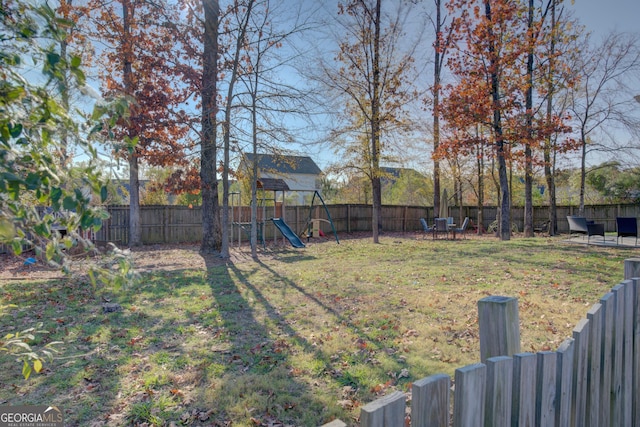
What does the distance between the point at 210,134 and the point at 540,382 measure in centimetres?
932

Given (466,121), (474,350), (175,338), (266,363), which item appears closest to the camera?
(266,363)

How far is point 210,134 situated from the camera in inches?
372

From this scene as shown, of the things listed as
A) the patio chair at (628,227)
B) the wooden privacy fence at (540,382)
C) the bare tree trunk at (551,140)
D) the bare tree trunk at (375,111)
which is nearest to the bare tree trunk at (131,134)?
the bare tree trunk at (375,111)

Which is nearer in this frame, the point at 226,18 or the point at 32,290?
the point at 32,290

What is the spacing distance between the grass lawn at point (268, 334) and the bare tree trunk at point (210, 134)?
3.50 metres

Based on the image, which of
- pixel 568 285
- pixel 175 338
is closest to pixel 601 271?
pixel 568 285

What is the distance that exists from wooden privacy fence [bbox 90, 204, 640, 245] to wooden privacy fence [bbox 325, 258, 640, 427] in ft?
34.3

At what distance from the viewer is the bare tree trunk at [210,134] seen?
9539 millimetres

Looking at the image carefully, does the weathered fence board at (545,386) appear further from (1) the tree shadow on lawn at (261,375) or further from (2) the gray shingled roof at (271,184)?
(2) the gray shingled roof at (271,184)

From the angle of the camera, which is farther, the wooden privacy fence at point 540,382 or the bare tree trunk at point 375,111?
the bare tree trunk at point 375,111

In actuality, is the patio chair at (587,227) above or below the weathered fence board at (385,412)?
above

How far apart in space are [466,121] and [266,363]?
1112 centimetres

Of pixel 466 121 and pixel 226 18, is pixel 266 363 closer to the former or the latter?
pixel 226 18

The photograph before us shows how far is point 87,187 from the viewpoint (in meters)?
0.93
